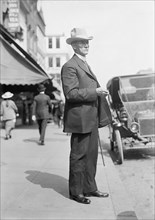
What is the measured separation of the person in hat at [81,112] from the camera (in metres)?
3.88

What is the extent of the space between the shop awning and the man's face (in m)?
7.61

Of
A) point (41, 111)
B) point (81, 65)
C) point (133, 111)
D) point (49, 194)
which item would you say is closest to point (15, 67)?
point (41, 111)

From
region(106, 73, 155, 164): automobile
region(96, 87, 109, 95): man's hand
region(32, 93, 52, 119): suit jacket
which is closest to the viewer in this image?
region(96, 87, 109, 95): man's hand

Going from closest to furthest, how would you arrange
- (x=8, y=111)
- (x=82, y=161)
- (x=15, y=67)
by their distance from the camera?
(x=82, y=161), (x=8, y=111), (x=15, y=67)

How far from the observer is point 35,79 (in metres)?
14.4

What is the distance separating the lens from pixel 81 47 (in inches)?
155

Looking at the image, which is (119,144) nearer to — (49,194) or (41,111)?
(41,111)

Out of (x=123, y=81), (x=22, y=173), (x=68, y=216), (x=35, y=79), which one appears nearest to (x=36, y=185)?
(x=22, y=173)

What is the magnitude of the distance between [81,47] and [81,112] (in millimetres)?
730

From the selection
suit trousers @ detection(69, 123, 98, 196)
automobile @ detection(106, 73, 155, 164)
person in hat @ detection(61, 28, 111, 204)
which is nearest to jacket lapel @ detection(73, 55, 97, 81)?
person in hat @ detection(61, 28, 111, 204)

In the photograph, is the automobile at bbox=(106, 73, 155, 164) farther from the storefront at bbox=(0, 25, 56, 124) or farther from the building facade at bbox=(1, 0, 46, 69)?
the building facade at bbox=(1, 0, 46, 69)

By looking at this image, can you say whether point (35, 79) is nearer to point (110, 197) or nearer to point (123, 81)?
point (123, 81)

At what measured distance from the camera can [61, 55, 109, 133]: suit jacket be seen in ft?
12.7

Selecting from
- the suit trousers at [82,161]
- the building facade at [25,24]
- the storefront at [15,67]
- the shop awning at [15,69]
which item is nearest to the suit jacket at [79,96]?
the suit trousers at [82,161]
